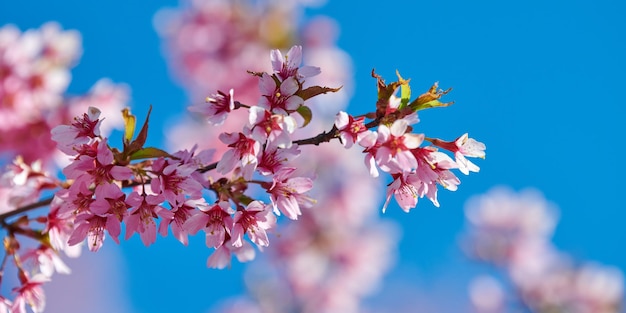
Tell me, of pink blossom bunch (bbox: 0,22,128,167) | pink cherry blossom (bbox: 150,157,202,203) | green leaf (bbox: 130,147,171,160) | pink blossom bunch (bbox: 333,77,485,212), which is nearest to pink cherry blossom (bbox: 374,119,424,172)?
pink blossom bunch (bbox: 333,77,485,212)

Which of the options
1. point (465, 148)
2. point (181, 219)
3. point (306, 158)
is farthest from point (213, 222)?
point (306, 158)

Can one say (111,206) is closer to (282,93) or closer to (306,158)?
(282,93)

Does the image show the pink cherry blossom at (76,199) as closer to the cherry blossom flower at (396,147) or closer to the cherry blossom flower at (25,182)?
the cherry blossom flower at (25,182)

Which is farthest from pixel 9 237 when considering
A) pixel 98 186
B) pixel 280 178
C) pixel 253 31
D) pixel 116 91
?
pixel 253 31

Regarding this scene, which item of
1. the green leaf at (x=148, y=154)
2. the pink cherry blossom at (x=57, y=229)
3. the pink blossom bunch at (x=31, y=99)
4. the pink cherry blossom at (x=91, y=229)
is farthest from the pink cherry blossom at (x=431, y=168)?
the pink blossom bunch at (x=31, y=99)

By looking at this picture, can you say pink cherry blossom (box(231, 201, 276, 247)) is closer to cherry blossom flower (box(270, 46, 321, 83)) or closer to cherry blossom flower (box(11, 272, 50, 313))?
cherry blossom flower (box(270, 46, 321, 83))

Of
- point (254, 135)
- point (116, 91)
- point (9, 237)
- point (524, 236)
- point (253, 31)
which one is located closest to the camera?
point (254, 135)

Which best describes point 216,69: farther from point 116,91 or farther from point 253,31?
point 116,91
